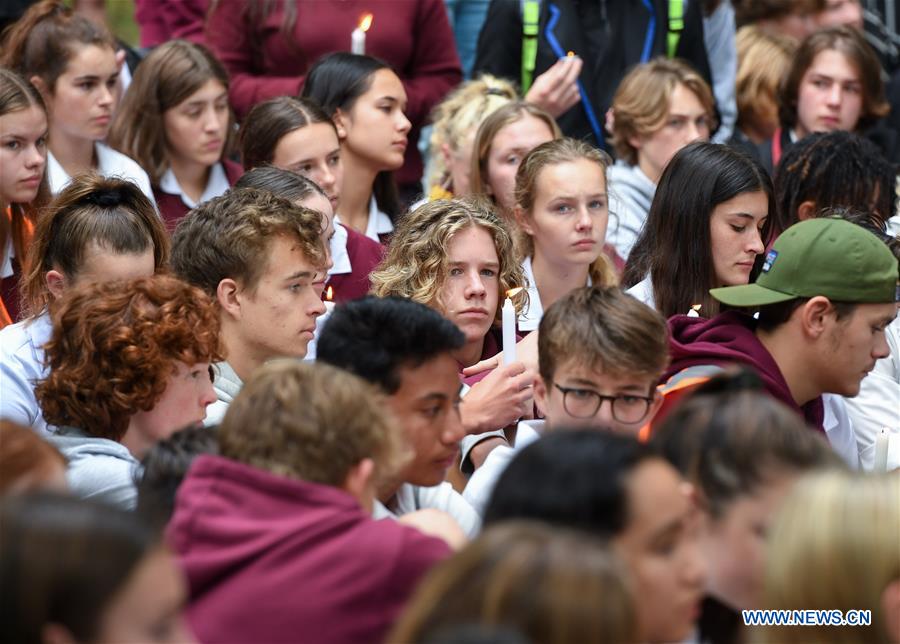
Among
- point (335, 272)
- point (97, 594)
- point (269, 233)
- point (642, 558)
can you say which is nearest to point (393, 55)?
point (335, 272)

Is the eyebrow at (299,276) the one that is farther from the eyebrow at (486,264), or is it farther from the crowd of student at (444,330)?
the eyebrow at (486,264)

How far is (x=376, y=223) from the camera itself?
6672mm

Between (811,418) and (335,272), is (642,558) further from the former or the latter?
(335,272)

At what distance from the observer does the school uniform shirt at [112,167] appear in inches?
239

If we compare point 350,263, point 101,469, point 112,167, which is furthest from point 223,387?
point 112,167

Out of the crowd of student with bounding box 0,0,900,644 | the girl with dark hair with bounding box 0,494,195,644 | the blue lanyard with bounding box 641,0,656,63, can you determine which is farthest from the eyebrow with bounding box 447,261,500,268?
the girl with dark hair with bounding box 0,494,195,644

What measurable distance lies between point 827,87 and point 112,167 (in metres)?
3.77

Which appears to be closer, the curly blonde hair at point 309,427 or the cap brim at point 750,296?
the curly blonde hair at point 309,427

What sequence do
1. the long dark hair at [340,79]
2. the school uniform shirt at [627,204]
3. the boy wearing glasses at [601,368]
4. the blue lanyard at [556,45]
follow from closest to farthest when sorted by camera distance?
the boy wearing glasses at [601,368]
the long dark hair at [340,79]
the school uniform shirt at [627,204]
the blue lanyard at [556,45]

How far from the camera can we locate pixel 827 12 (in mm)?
9438

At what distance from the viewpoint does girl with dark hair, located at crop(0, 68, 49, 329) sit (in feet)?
17.6

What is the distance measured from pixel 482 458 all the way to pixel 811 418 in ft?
3.49

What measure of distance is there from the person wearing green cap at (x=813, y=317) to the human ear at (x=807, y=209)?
172 centimetres

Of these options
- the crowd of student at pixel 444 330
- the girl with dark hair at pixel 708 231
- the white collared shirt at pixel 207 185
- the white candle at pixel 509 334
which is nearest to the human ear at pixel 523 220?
the crowd of student at pixel 444 330
